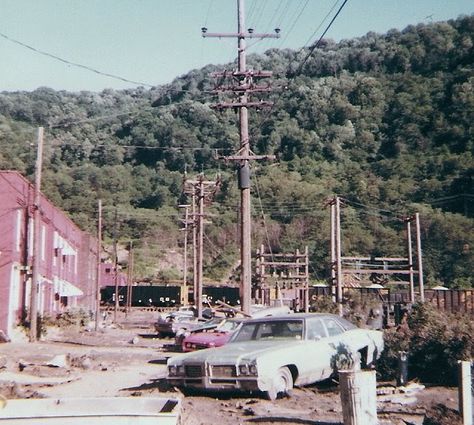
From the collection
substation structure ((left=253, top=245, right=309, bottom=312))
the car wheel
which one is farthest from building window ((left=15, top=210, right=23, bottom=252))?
the car wheel

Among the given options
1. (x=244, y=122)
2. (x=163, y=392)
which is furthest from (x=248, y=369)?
(x=244, y=122)

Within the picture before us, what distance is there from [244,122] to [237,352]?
13.0 m

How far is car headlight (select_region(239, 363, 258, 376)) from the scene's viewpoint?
10.7 m

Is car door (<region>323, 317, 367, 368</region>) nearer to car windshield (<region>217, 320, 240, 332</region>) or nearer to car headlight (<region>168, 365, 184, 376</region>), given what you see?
car headlight (<region>168, 365, 184, 376</region>)

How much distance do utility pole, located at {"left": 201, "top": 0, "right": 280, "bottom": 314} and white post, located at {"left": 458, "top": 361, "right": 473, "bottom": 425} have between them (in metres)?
12.1

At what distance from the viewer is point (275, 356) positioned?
36.6 ft

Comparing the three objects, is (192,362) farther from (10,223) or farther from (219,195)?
(219,195)

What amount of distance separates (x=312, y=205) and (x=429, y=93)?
76.2 feet

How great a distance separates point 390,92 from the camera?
3767 inches

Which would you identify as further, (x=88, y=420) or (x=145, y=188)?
(x=145, y=188)

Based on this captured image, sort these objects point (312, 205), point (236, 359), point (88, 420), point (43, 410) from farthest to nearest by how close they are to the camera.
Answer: point (312, 205), point (236, 359), point (43, 410), point (88, 420)

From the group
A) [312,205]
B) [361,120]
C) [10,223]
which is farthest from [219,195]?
[10,223]

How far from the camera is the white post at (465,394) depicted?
28.8 ft

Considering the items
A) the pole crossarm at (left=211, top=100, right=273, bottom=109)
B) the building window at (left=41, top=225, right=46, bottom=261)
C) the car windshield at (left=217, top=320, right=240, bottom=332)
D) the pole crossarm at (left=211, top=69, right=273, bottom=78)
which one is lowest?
the car windshield at (left=217, top=320, right=240, bottom=332)
